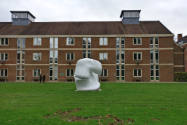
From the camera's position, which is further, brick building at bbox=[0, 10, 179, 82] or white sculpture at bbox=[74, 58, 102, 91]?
brick building at bbox=[0, 10, 179, 82]

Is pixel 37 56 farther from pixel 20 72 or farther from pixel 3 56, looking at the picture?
pixel 3 56

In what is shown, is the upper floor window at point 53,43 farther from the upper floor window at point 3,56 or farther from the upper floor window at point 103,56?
the upper floor window at point 3,56

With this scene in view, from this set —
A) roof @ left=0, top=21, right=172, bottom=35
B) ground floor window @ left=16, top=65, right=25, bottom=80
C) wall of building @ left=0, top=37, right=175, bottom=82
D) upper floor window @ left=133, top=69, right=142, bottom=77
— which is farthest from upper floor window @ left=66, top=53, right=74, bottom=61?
upper floor window @ left=133, top=69, right=142, bottom=77

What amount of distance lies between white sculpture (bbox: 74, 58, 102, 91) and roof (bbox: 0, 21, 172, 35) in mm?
22857

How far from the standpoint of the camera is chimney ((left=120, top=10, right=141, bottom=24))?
43469mm

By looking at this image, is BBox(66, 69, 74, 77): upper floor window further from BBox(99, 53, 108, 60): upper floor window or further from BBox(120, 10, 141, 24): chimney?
BBox(120, 10, 141, 24): chimney

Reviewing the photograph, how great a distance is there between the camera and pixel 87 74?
16.5 metres

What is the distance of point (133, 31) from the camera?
39562mm

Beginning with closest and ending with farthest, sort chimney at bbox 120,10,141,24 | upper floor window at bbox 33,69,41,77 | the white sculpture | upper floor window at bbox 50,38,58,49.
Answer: the white sculpture < upper floor window at bbox 33,69,41,77 < upper floor window at bbox 50,38,58,49 < chimney at bbox 120,10,141,24

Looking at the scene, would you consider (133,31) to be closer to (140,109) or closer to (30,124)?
(140,109)

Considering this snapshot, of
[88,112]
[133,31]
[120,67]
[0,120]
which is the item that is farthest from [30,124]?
[133,31]

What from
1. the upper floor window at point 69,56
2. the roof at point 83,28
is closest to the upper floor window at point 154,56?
the roof at point 83,28

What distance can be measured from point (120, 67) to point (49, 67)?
526 inches

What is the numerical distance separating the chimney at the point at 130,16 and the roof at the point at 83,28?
41.4 inches
